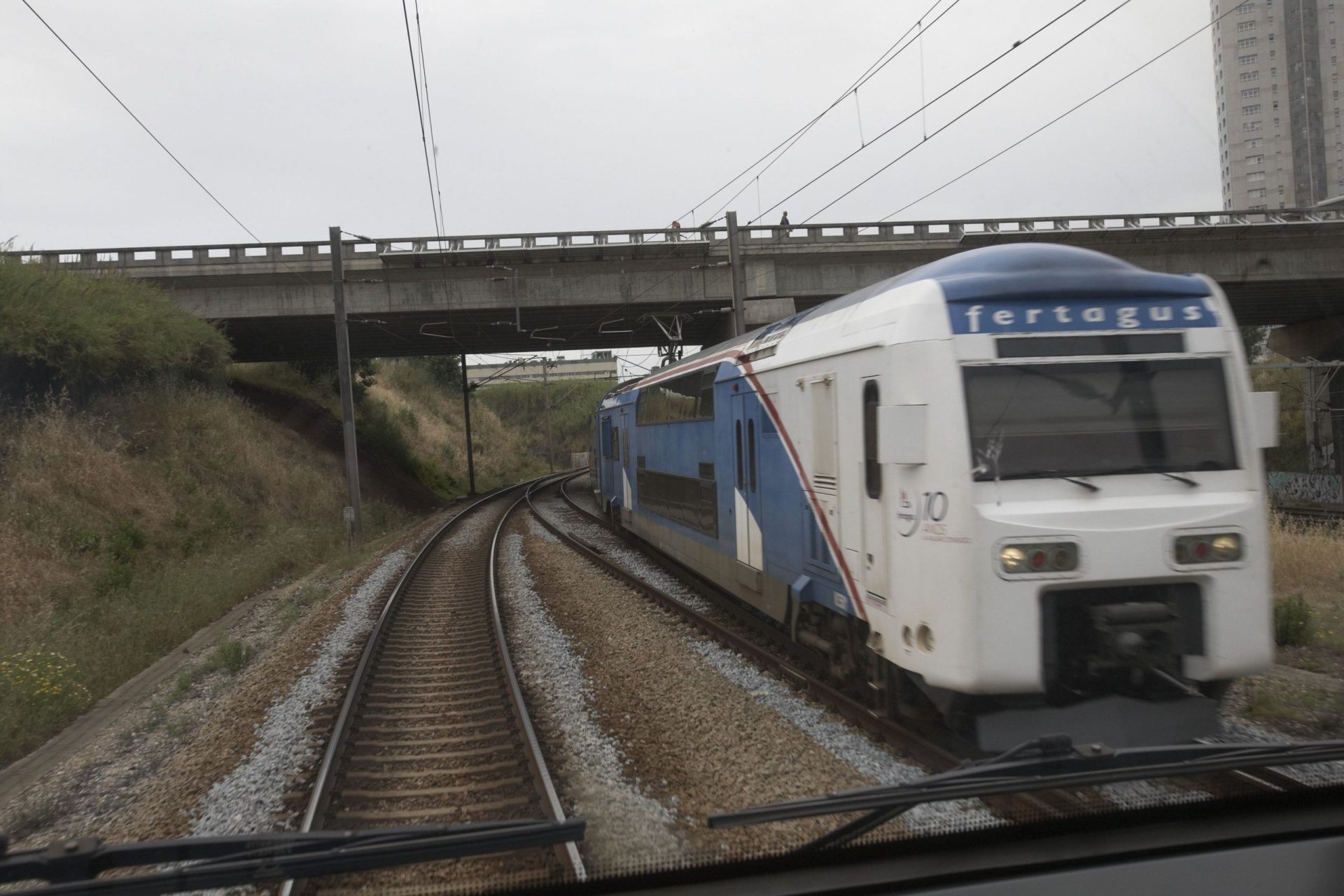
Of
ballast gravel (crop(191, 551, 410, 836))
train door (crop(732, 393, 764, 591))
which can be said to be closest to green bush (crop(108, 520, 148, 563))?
ballast gravel (crop(191, 551, 410, 836))

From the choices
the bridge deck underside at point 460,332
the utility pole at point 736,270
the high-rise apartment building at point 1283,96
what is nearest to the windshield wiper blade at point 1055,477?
the high-rise apartment building at point 1283,96

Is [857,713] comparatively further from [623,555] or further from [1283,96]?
[1283,96]

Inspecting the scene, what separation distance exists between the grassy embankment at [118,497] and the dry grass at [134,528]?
0.04m

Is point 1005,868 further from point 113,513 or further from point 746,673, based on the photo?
point 113,513

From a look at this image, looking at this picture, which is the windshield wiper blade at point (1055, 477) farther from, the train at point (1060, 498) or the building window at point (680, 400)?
the building window at point (680, 400)

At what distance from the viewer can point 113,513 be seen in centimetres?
1775

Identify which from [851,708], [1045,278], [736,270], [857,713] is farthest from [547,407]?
[1045,278]

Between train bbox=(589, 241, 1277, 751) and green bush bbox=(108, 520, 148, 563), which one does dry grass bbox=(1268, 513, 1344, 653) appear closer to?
train bbox=(589, 241, 1277, 751)

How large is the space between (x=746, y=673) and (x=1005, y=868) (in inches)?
216

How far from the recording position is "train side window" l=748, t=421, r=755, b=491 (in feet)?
30.3

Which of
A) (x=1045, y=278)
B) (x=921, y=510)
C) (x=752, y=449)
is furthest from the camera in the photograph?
(x=752, y=449)

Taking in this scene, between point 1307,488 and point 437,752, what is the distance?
32.0 meters

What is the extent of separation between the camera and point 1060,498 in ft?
17.0

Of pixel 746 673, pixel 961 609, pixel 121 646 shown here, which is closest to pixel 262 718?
pixel 746 673
